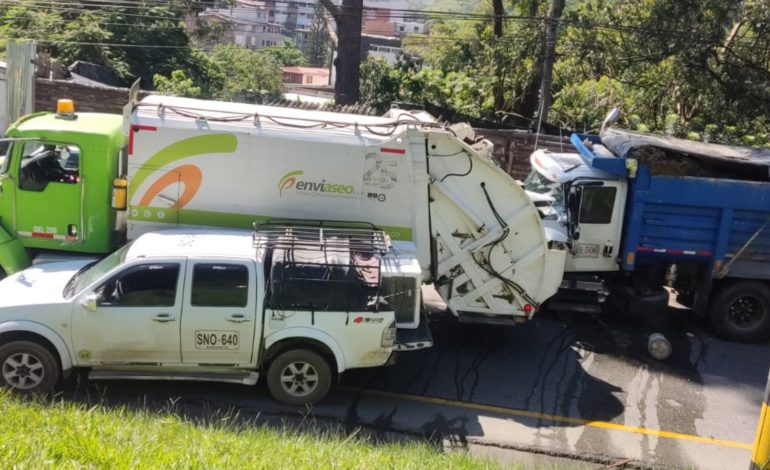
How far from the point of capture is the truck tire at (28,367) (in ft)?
24.1

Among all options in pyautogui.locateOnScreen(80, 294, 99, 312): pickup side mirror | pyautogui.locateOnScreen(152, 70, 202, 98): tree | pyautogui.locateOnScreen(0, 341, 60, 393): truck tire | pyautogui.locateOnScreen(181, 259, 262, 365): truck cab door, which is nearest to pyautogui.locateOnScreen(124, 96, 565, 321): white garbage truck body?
pyautogui.locateOnScreen(181, 259, 262, 365): truck cab door

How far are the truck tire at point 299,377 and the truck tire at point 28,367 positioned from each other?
2108mm

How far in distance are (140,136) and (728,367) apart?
8149 mm

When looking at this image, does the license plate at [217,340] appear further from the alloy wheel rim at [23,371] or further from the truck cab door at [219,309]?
the alloy wheel rim at [23,371]

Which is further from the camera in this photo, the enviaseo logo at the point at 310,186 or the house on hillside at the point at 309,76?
the house on hillside at the point at 309,76

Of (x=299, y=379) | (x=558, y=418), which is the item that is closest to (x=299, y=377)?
(x=299, y=379)

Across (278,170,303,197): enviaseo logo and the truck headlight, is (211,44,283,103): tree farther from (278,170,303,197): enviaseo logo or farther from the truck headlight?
the truck headlight

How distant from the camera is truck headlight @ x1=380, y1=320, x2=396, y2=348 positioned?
782 centimetres

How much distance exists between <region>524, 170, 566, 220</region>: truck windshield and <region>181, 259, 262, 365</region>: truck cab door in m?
5.23

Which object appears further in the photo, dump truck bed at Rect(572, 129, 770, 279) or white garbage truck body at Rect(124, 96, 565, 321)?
dump truck bed at Rect(572, 129, 770, 279)

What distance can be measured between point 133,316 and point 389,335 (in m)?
2.54

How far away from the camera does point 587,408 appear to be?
863 cm

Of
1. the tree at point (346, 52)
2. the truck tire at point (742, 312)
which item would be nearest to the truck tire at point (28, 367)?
the truck tire at point (742, 312)

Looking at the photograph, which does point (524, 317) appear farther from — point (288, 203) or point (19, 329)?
point (19, 329)
